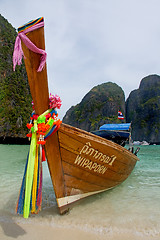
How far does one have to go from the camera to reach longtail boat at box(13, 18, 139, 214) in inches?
95.9

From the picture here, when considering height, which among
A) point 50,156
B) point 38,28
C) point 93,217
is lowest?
point 93,217

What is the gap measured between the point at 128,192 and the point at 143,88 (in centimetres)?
8605

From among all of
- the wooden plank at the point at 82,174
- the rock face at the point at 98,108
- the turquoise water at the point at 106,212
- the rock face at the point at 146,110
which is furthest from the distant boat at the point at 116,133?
the rock face at the point at 146,110

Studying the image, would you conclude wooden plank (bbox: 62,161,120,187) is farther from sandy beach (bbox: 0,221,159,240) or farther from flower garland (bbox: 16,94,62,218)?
sandy beach (bbox: 0,221,159,240)

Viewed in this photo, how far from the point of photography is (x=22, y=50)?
2.16 metres

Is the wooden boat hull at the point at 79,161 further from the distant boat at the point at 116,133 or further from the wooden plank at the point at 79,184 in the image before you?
the distant boat at the point at 116,133

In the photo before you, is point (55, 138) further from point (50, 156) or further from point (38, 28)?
point (38, 28)

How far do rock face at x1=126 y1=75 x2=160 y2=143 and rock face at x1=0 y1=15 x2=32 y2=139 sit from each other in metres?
52.4

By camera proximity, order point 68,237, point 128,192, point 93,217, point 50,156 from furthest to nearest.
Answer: point 128,192, point 93,217, point 50,156, point 68,237

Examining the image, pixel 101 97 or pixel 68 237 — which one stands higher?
pixel 101 97

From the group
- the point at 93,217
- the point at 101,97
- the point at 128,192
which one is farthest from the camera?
the point at 101,97

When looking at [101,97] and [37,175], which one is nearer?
[37,175]

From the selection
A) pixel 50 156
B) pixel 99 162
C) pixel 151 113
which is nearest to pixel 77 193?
pixel 99 162

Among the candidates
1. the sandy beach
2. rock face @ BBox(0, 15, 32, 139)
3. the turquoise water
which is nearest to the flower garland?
the sandy beach
